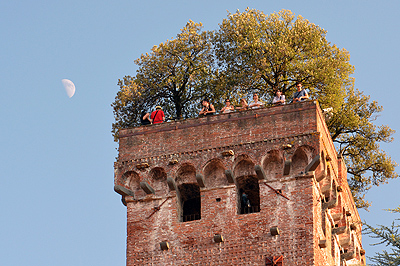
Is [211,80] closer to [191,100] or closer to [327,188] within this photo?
[191,100]

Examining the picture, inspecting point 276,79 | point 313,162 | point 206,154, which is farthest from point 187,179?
point 276,79

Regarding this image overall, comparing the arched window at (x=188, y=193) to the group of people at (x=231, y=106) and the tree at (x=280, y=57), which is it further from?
the tree at (x=280, y=57)

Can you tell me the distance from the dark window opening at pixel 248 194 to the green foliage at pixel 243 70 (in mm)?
6904

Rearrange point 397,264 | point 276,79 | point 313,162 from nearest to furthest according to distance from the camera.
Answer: point 397,264 → point 313,162 → point 276,79

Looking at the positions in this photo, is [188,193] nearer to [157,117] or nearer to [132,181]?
[132,181]

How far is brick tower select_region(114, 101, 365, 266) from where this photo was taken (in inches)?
1657

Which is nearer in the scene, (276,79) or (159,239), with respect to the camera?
(159,239)

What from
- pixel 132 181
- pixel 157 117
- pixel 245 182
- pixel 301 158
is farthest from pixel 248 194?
pixel 157 117

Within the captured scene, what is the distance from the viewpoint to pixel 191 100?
50.9 metres

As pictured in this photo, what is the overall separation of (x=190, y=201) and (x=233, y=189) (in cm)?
216

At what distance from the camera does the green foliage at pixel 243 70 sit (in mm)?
50188

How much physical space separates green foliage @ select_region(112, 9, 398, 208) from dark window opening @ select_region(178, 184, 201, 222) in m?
6.60

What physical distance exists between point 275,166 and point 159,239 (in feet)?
15.7

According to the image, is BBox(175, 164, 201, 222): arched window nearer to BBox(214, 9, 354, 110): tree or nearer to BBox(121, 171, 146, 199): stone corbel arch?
BBox(121, 171, 146, 199): stone corbel arch
